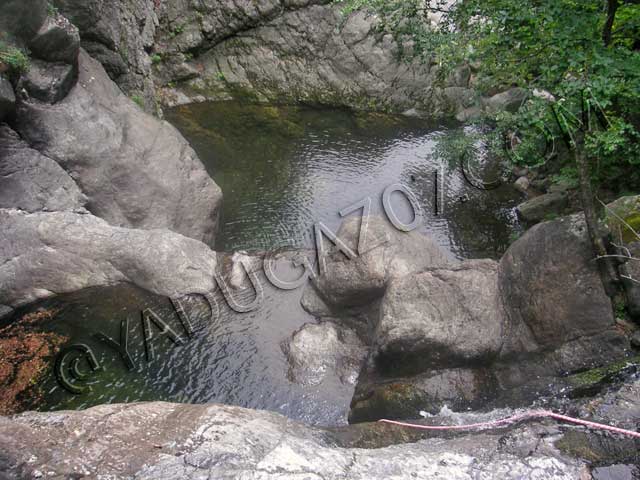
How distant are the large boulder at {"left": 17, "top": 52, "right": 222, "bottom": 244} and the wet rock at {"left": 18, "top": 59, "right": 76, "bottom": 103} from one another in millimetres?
210

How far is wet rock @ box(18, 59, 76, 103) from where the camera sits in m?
9.63

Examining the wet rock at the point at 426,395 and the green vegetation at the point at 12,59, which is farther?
the green vegetation at the point at 12,59

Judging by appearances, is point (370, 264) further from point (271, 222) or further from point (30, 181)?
point (30, 181)

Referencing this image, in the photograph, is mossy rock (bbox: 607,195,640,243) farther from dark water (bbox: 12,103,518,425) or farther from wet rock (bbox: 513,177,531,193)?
wet rock (bbox: 513,177,531,193)

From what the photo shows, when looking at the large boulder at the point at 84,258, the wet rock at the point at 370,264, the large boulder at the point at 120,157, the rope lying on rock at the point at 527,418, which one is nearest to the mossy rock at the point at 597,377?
the rope lying on rock at the point at 527,418

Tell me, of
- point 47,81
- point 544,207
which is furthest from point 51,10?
point 544,207

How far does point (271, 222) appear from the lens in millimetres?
12594

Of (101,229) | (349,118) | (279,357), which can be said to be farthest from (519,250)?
(349,118)

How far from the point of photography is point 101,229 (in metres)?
9.59

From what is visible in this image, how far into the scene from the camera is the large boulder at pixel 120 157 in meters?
10.0

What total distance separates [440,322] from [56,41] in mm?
9522

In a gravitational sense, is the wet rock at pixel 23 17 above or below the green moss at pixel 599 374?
above

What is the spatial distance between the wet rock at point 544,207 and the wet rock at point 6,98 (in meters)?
11.8

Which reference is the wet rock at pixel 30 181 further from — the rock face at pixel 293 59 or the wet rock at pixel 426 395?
the rock face at pixel 293 59
